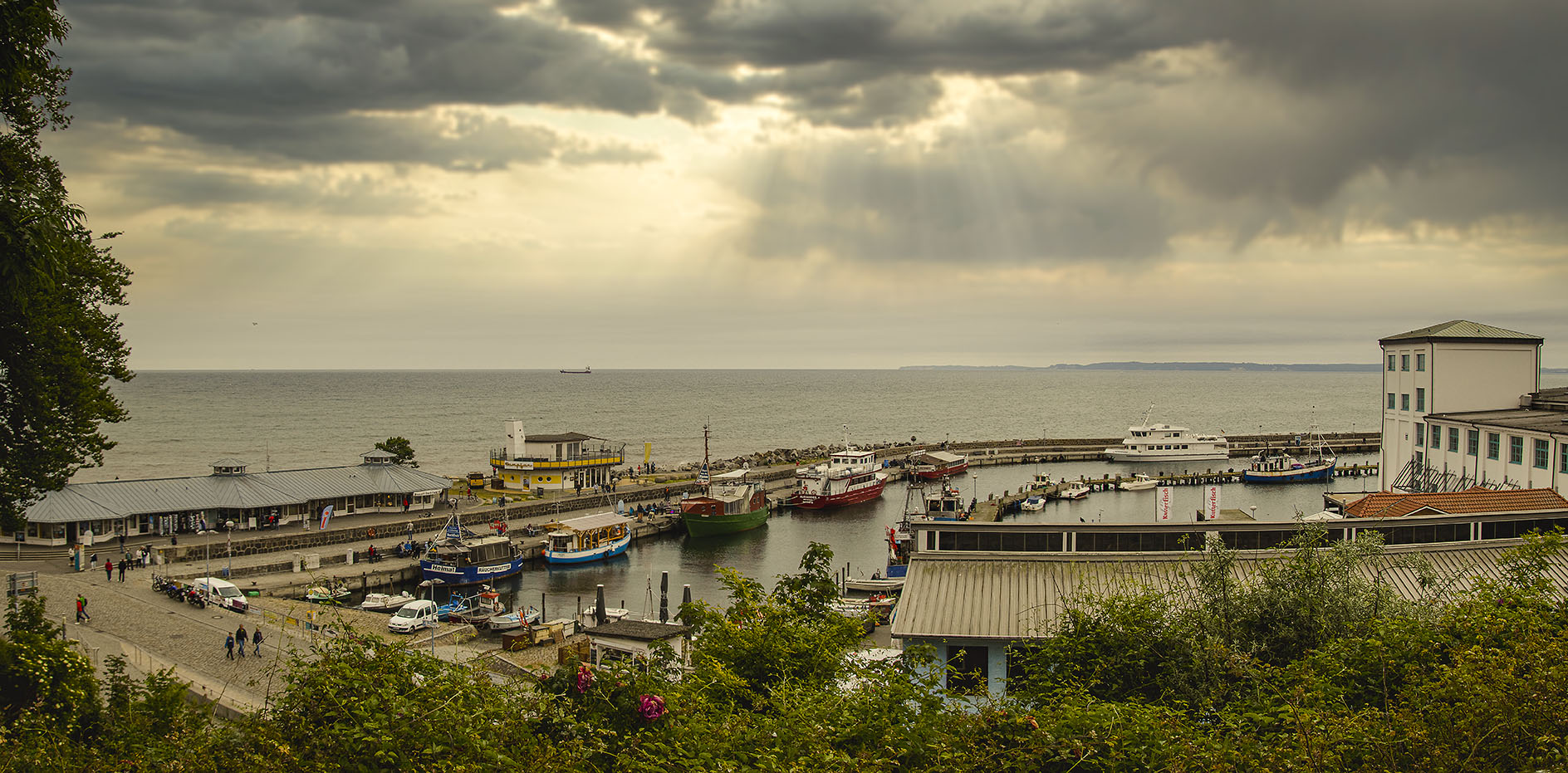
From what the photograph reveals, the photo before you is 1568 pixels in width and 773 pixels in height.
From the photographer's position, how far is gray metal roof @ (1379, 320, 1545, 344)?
47062 mm

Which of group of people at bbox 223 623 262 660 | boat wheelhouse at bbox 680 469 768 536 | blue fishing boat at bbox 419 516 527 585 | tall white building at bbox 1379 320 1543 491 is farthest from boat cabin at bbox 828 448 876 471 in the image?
group of people at bbox 223 623 262 660

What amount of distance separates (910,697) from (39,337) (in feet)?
64.1

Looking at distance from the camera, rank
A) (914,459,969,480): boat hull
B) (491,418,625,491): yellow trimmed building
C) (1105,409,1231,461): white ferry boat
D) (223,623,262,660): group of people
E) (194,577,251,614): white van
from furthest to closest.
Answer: (1105,409,1231,461): white ferry boat, (914,459,969,480): boat hull, (491,418,625,491): yellow trimmed building, (194,577,251,614): white van, (223,623,262,660): group of people

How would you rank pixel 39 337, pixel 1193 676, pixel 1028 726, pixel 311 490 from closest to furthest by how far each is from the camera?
pixel 1028 726 → pixel 1193 676 → pixel 39 337 → pixel 311 490

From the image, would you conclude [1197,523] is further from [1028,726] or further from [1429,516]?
[1028,726]

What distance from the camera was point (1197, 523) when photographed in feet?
74.3

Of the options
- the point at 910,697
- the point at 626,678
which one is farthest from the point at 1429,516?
the point at 626,678

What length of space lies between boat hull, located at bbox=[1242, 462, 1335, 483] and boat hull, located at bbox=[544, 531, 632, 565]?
63.6 meters

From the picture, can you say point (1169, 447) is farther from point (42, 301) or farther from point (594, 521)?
point (42, 301)

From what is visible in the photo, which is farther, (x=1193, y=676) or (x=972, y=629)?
(x=972, y=629)

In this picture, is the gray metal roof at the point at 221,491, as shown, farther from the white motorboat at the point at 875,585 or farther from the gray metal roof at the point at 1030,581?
the gray metal roof at the point at 1030,581

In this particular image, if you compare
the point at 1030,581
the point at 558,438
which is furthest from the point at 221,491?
the point at 1030,581

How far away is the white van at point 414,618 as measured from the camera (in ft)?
111

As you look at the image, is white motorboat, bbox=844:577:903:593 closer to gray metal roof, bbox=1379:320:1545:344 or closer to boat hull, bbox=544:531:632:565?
boat hull, bbox=544:531:632:565
